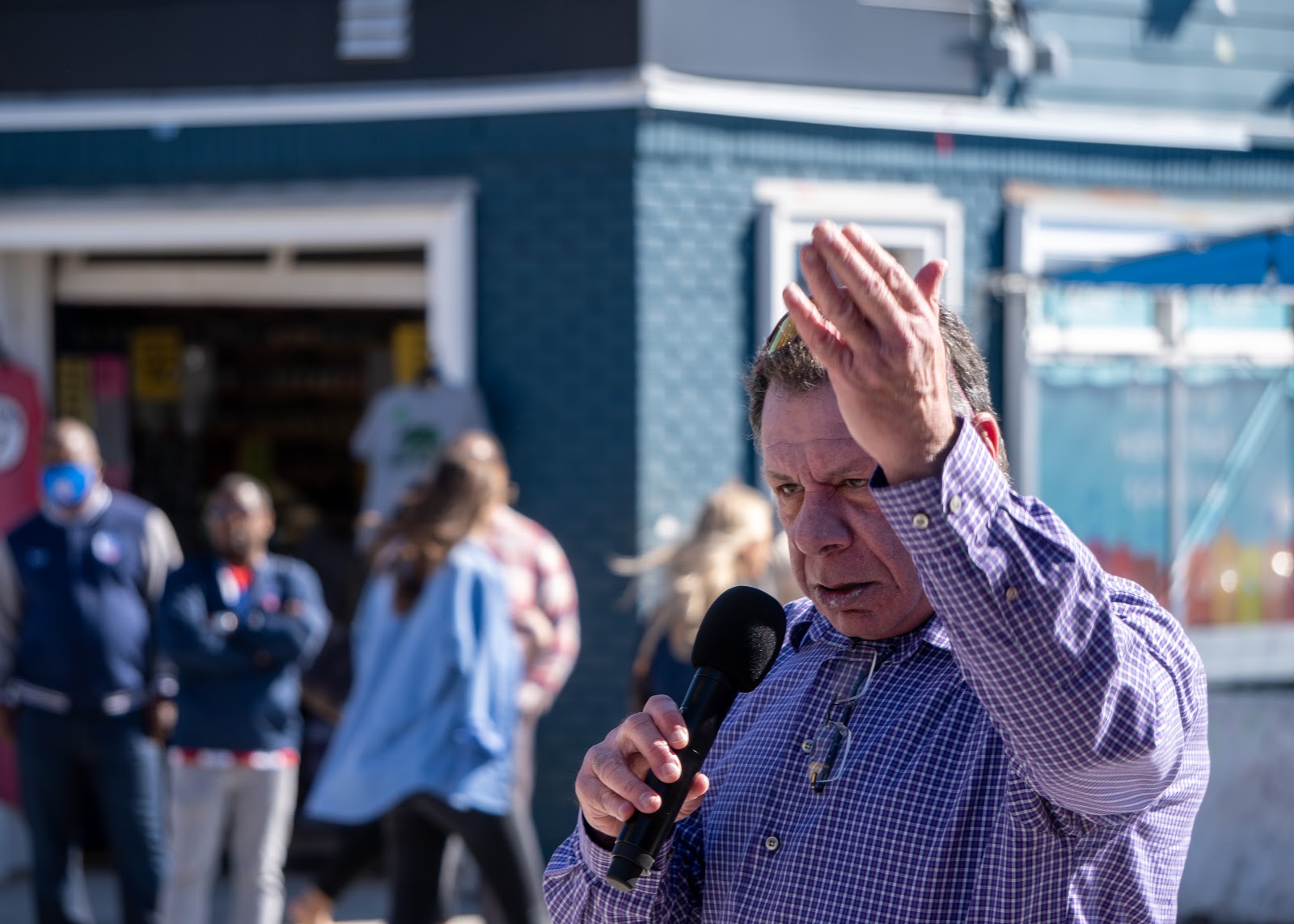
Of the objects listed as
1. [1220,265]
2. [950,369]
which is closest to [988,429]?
[950,369]

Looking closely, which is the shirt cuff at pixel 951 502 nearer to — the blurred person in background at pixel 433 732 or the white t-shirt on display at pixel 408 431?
the blurred person in background at pixel 433 732

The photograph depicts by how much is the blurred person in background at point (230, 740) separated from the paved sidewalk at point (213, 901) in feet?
4.06

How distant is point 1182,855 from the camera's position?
172 centimetres

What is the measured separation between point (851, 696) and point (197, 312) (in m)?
8.10

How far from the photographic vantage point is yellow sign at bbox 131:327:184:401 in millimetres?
9062

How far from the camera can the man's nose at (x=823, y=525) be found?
1.81 metres

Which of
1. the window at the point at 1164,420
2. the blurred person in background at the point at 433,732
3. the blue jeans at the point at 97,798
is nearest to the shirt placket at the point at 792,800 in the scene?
the blurred person in background at the point at 433,732

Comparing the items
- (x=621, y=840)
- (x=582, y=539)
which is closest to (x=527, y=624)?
(x=582, y=539)

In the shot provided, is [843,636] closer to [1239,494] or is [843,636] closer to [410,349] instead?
[410,349]

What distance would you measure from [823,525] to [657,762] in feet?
1.11

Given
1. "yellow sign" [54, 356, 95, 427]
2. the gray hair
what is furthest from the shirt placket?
"yellow sign" [54, 356, 95, 427]

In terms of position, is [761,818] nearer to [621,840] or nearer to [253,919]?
[621,840]

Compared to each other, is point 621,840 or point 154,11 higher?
point 154,11

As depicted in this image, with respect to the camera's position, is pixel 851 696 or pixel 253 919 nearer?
pixel 851 696
